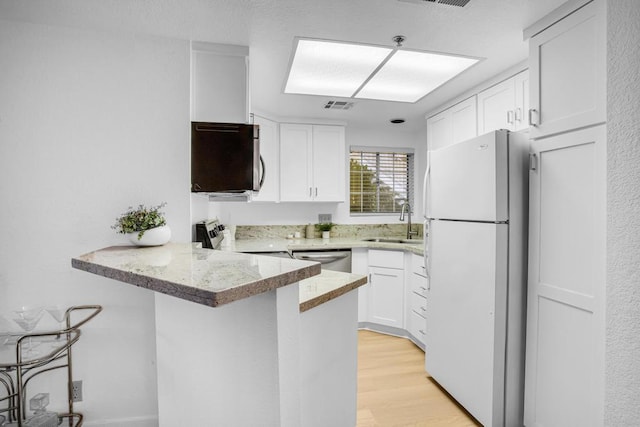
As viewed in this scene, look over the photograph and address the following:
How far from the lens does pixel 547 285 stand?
5.94 feet

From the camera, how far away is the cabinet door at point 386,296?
3453mm

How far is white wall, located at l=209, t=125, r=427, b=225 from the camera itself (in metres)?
4.04

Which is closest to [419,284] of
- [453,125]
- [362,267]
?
[362,267]

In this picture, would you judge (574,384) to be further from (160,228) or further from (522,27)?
(160,228)

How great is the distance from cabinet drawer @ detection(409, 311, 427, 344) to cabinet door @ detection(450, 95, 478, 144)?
1659mm

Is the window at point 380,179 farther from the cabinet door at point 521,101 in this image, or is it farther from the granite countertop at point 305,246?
the cabinet door at point 521,101

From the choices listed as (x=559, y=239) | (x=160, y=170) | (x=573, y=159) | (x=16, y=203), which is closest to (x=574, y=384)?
(x=559, y=239)

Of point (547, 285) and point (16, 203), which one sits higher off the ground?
point (16, 203)

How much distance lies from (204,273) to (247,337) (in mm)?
269

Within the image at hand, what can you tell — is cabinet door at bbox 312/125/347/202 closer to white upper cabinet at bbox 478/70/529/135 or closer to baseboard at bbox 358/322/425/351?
baseboard at bbox 358/322/425/351

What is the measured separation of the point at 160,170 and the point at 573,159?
226 cm

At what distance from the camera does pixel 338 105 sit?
3316mm

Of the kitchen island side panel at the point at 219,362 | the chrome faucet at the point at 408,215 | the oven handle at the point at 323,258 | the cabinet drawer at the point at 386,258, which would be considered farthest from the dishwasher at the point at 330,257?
the kitchen island side panel at the point at 219,362

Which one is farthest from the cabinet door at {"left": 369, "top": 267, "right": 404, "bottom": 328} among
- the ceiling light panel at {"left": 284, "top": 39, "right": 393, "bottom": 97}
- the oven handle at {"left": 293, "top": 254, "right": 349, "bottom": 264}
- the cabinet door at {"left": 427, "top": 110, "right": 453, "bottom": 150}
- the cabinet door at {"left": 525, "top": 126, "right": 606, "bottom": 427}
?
the ceiling light panel at {"left": 284, "top": 39, "right": 393, "bottom": 97}
